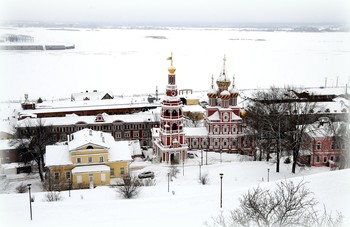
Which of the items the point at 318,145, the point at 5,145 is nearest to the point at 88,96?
the point at 5,145

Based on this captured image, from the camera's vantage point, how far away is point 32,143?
19531 mm

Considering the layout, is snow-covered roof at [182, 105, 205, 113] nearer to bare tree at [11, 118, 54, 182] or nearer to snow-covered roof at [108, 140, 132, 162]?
bare tree at [11, 118, 54, 182]

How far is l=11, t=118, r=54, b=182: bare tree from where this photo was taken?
1864 centimetres

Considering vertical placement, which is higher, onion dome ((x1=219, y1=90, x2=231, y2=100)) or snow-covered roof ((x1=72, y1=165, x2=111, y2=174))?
onion dome ((x1=219, y1=90, x2=231, y2=100))

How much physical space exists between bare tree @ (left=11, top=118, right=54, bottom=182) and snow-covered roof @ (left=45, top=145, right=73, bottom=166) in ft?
1.93

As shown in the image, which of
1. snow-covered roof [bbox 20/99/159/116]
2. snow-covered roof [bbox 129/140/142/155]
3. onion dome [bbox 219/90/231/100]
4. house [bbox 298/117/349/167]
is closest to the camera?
house [bbox 298/117/349/167]

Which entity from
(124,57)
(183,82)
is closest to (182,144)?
(183,82)

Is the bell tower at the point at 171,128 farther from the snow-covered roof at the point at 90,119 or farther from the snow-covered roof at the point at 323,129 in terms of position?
the snow-covered roof at the point at 323,129

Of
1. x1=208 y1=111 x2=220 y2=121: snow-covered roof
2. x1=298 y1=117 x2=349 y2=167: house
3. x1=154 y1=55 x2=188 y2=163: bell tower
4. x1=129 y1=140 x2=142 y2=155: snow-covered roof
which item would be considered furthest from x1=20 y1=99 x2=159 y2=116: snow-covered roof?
x1=298 y1=117 x2=349 y2=167: house

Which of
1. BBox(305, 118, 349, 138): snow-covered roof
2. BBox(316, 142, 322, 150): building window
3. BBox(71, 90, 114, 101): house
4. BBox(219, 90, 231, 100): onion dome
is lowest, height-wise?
BBox(316, 142, 322, 150): building window

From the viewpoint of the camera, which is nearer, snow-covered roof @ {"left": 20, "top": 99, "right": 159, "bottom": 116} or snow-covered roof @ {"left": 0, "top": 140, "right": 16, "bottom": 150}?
snow-covered roof @ {"left": 0, "top": 140, "right": 16, "bottom": 150}

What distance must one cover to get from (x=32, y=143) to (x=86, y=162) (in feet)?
12.3

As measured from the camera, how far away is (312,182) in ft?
36.0

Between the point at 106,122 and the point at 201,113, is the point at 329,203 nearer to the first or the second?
the point at 106,122
